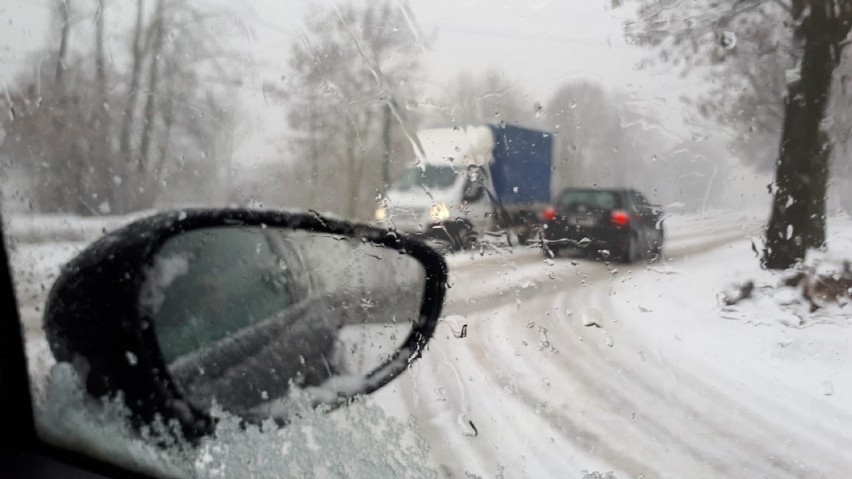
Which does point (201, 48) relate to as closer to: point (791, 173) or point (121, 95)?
point (121, 95)

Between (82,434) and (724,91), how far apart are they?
3.02m

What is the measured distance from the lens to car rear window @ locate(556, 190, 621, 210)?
236 centimetres

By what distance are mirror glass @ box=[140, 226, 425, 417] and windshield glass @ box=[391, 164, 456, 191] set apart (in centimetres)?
30

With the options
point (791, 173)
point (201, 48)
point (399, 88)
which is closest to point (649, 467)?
point (791, 173)

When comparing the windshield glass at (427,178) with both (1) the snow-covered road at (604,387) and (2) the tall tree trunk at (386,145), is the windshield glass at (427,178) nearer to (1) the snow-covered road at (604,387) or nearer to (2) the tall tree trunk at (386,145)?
(2) the tall tree trunk at (386,145)

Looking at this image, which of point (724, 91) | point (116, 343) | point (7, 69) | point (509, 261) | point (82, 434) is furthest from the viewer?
point (7, 69)

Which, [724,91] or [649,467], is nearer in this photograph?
[724,91]

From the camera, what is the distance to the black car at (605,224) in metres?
2.28

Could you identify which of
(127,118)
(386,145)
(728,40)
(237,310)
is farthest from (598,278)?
(127,118)

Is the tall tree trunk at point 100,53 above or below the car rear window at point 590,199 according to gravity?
above

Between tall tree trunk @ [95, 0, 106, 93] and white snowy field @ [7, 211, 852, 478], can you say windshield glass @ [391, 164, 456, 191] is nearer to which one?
white snowy field @ [7, 211, 852, 478]

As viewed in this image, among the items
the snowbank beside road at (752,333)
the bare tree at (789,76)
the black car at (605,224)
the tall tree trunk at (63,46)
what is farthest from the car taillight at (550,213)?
the tall tree trunk at (63,46)

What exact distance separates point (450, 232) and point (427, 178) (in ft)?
0.78

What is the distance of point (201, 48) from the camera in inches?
119
